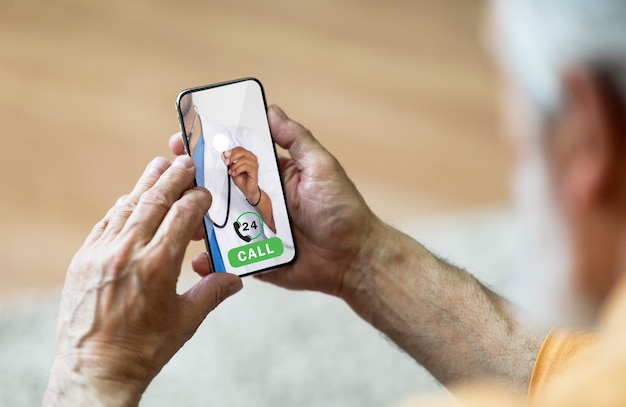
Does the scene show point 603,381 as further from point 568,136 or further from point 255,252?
point 255,252

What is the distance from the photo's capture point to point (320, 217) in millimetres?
1169

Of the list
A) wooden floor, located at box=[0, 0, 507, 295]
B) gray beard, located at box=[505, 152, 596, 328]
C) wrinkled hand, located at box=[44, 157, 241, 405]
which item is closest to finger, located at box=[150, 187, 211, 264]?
wrinkled hand, located at box=[44, 157, 241, 405]

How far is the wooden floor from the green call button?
91 centimetres

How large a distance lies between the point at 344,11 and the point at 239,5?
36cm

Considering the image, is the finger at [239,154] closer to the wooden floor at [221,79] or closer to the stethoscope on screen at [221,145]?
the stethoscope on screen at [221,145]

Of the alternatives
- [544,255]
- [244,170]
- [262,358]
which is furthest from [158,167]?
[262,358]

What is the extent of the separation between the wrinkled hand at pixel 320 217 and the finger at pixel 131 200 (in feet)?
0.33

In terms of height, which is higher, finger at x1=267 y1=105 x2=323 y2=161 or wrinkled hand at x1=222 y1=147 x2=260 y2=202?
finger at x1=267 y1=105 x2=323 y2=161

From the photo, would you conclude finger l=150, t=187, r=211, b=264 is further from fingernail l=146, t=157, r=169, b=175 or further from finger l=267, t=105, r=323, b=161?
finger l=267, t=105, r=323, b=161

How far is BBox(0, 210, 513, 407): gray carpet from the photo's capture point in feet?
5.65

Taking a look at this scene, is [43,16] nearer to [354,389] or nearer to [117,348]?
[354,389]

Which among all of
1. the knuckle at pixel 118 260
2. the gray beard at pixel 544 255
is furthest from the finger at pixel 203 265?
the gray beard at pixel 544 255

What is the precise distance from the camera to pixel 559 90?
57cm

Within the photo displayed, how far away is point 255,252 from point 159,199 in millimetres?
218
